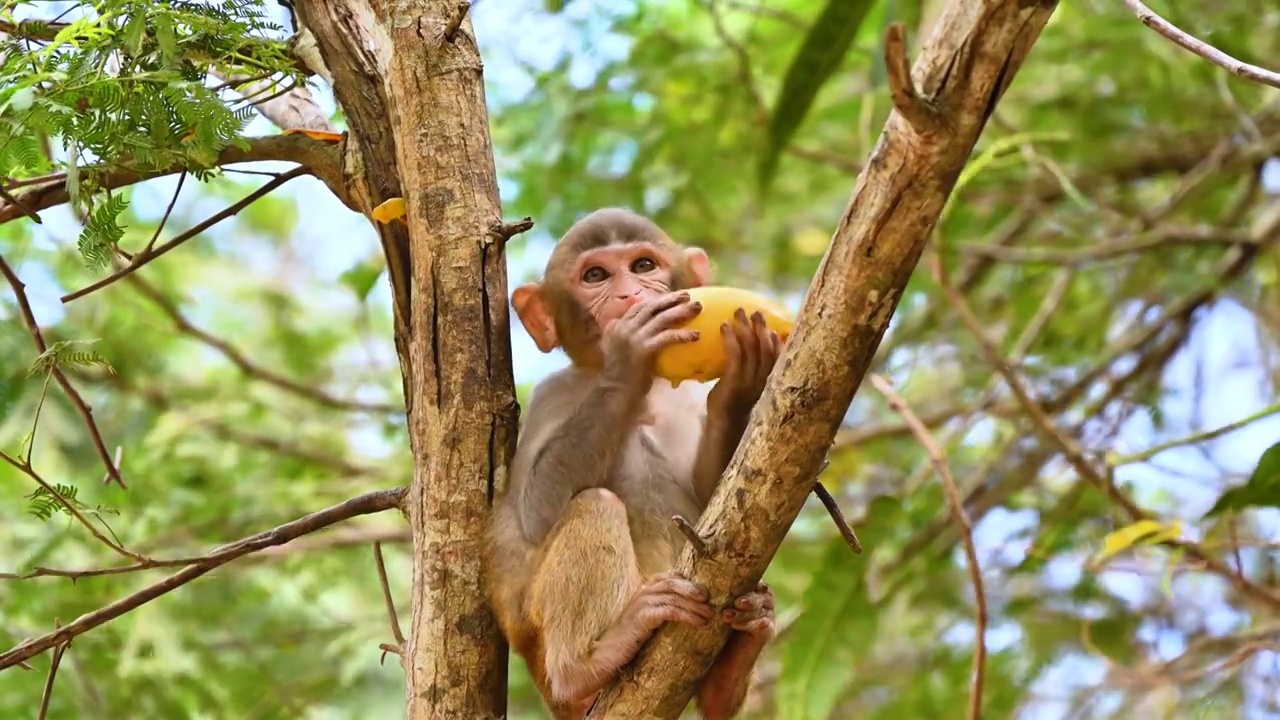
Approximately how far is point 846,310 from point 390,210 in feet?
4.54

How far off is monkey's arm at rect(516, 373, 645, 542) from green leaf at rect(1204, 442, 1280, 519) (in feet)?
7.60

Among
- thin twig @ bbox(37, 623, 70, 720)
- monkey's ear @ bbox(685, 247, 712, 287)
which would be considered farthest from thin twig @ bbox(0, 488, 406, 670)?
monkey's ear @ bbox(685, 247, 712, 287)

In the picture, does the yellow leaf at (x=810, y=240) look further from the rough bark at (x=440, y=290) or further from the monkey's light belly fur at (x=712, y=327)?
the rough bark at (x=440, y=290)

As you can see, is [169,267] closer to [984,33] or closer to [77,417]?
[77,417]

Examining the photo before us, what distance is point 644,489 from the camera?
4.57 m

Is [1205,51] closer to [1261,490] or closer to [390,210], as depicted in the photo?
[390,210]

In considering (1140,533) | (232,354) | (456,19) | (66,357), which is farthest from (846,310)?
(232,354)

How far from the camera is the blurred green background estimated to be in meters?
6.48

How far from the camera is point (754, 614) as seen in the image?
3.44m

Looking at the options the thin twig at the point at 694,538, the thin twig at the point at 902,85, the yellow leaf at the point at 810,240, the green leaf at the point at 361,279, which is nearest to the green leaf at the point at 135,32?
the thin twig at the point at 694,538

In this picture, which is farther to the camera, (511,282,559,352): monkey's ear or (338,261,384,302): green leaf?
(338,261,384,302): green leaf

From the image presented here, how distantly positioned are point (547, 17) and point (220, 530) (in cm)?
338

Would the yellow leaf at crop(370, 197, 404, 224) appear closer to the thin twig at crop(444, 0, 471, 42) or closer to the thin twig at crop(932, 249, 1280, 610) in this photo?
the thin twig at crop(444, 0, 471, 42)

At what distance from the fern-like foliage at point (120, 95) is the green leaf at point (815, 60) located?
258cm
